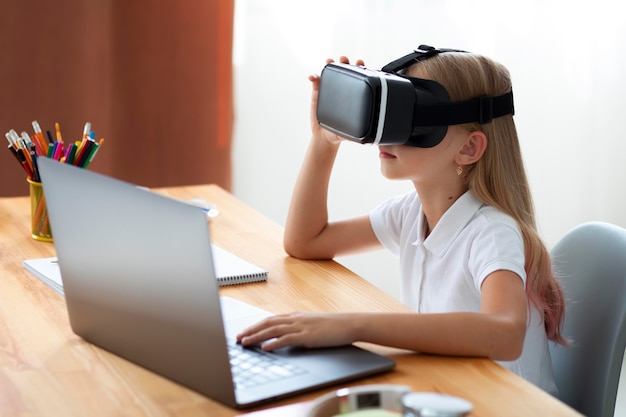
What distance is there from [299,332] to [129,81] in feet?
7.13

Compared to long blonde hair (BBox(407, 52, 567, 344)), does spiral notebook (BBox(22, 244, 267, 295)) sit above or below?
below

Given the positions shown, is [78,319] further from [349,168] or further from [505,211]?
[349,168]

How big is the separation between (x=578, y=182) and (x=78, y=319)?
212 centimetres

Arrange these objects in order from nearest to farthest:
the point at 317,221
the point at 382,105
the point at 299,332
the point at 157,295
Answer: the point at 157,295
the point at 299,332
the point at 382,105
the point at 317,221

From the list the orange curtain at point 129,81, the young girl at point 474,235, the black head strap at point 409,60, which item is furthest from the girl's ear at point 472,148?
the orange curtain at point 129,81

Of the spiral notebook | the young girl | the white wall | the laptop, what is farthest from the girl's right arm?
the white wall

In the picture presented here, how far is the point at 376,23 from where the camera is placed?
2957 millimetres

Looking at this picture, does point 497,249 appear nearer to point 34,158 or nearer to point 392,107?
point 392,107

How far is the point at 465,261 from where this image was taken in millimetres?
1404

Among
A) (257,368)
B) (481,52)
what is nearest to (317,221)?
(257,368)

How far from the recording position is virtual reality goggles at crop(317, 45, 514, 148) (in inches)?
49.3

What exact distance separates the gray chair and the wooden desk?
319 mm

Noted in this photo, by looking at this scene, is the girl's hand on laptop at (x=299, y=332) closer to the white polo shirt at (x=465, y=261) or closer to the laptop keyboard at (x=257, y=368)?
the laptop keyboard at (x=257, y=368)

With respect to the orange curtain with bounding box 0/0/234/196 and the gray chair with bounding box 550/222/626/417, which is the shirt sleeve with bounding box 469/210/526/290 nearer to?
the gray chair with bounding box 550/222/626/417
